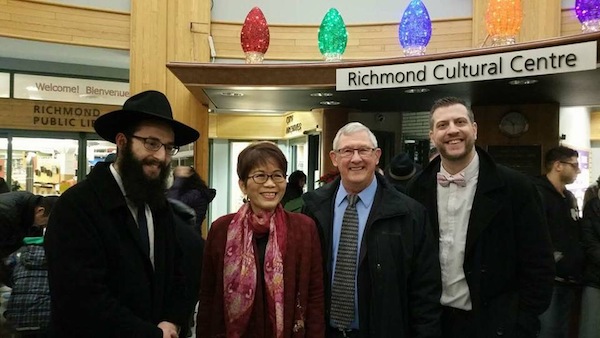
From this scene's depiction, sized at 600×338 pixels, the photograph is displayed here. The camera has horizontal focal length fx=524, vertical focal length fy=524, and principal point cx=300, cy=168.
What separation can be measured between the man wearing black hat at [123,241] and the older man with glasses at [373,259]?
721 mm

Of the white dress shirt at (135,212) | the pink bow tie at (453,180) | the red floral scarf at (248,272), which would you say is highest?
the pink bow tie at (453,180)

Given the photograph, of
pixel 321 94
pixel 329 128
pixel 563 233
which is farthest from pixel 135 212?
pixel 329 128

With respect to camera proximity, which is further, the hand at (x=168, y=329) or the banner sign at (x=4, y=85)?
the banner sign at (x=4, y=85)

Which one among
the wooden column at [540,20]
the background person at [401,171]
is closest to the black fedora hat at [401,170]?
the background person at [401,171]

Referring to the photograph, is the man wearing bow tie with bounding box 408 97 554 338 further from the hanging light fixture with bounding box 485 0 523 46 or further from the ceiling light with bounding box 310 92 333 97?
the ceiling light with bounding box 310 92 333 97

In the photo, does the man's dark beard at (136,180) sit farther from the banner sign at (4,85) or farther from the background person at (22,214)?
the banner sign at (4,85)

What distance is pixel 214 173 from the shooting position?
12078 millimetres

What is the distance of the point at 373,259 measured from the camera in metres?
2.29

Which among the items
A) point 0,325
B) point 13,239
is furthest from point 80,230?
point 13,239

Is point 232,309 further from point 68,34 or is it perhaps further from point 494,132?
point 68,34

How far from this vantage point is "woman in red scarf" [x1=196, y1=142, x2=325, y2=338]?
85.8 inches

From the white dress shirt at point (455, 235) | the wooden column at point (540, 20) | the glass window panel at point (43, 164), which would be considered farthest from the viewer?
the glass window panel at point (43, 164)

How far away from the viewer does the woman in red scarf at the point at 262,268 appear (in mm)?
2180

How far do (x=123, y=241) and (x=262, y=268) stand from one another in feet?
1.89
